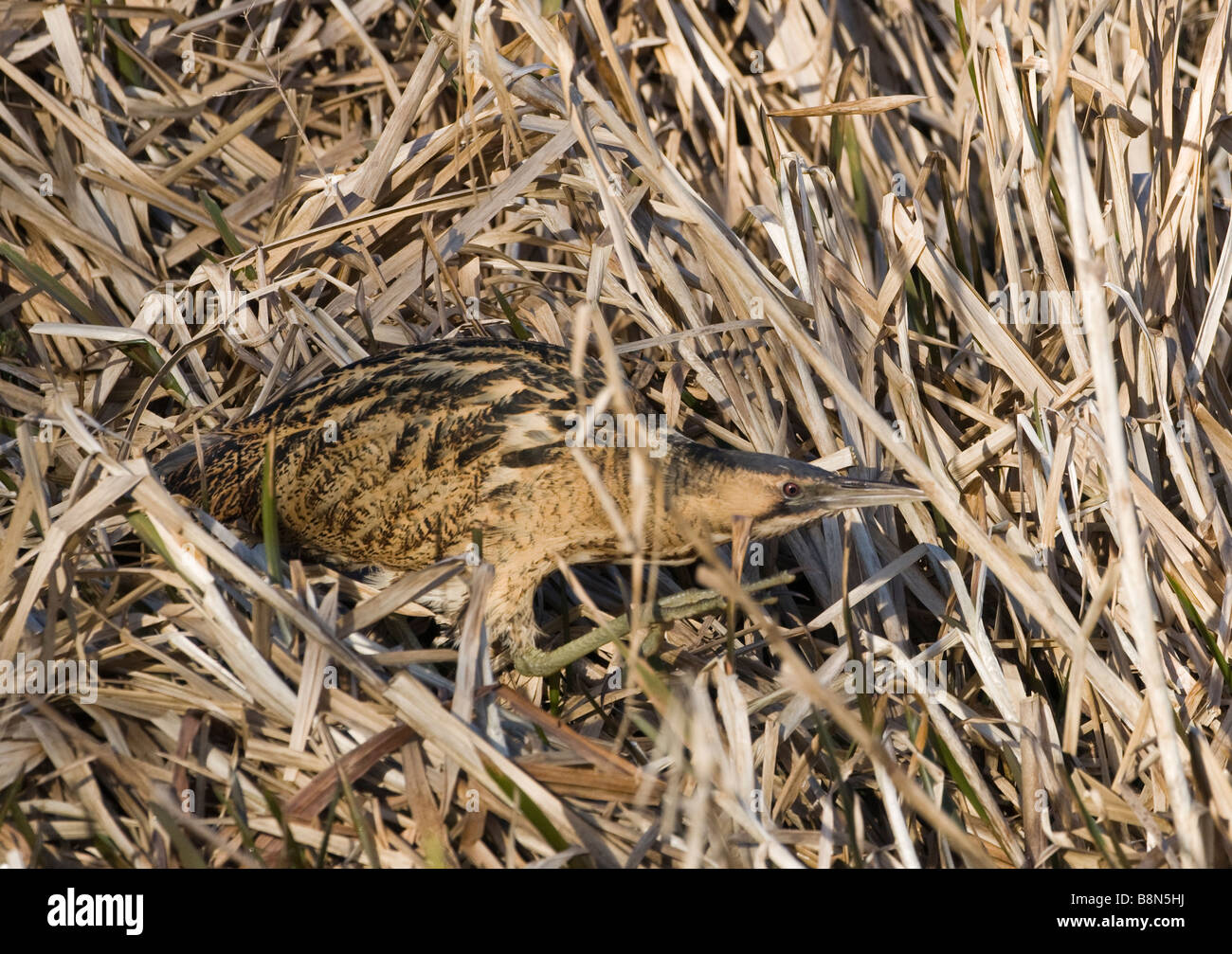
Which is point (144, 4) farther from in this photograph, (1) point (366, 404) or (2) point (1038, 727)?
(2) point (1038, 727)

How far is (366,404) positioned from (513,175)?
715mm

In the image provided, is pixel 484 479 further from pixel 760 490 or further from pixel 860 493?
pixel 860 493

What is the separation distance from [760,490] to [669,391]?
46 centimetres

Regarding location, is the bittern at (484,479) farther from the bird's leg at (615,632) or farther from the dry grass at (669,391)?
the dry grass at (669,391)

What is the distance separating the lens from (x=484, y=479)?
2441 millimetres

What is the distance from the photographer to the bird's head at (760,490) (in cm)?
236

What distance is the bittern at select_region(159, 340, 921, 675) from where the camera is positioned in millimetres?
2428

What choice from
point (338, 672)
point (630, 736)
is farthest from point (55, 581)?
point (630, 736)

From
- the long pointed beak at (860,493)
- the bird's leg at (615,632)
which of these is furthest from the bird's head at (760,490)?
the bird's leg at (615,632)

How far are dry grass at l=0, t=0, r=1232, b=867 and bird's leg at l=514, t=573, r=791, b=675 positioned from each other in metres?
0.10

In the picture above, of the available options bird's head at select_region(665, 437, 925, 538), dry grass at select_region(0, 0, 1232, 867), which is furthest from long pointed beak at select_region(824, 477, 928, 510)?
dry grass at select_region(0, 0, 1232, 867)

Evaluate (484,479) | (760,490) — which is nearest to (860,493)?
(760,490)

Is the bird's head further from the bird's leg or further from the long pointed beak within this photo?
the bird's leg
